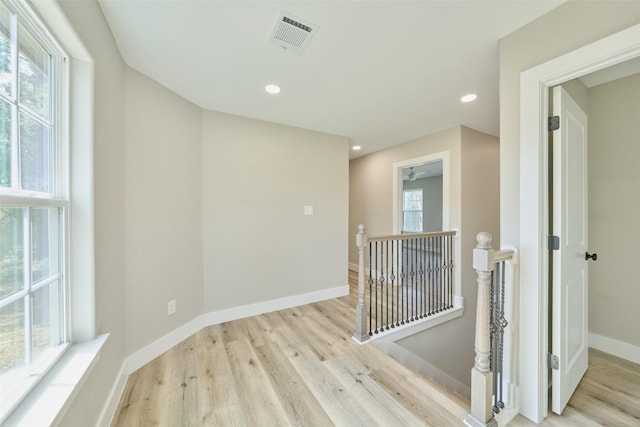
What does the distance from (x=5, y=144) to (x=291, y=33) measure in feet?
4.73

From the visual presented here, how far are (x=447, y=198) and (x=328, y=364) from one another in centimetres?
264

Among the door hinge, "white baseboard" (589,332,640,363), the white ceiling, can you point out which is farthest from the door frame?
"white baseboard" (589,332,640,363)

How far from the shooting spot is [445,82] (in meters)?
2.10

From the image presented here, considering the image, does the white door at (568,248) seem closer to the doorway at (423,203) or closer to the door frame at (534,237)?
the door frame at (534,237)

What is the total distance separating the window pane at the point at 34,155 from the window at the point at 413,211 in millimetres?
8324

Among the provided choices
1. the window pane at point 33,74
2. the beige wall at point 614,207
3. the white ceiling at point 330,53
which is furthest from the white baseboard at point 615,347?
the window pane at point 33,74

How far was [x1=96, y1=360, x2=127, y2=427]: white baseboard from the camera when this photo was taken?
1291 mm

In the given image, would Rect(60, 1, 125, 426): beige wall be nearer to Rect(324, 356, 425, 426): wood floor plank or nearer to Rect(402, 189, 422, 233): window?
Rect(324, 356, 425, 426): wood floor plank

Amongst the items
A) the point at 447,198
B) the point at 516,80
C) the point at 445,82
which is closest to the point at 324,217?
the point at 447,198

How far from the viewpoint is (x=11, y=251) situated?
86 centimetres

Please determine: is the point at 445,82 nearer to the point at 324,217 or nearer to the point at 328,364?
the point at 324,217

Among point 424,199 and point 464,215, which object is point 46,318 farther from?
point 424,199

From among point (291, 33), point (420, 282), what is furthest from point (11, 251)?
point (420, 282)

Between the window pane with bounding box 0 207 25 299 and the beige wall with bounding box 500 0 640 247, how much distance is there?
2411mm
